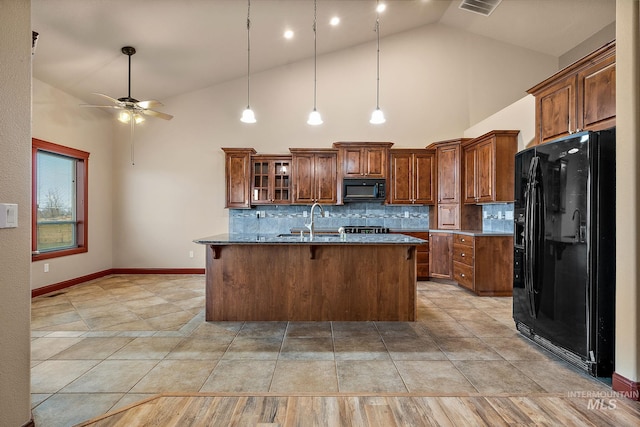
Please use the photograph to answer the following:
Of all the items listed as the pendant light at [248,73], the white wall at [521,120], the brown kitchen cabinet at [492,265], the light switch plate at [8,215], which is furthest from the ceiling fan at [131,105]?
the white wall at [521,120]

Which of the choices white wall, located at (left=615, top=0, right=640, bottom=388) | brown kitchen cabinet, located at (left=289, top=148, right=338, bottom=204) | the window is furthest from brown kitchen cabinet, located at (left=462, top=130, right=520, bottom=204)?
the window

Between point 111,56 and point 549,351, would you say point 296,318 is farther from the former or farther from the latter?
point 111,56

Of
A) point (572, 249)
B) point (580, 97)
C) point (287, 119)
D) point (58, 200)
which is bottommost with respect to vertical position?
point (572, 249)

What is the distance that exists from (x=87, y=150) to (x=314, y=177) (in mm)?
3884

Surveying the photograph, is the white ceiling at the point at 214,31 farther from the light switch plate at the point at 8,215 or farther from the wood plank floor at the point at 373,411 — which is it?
the wood plank floor at the point at 373,411

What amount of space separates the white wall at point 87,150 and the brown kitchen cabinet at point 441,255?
19.3ft

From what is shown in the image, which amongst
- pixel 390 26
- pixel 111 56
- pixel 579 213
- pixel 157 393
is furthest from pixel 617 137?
pixel 111 56

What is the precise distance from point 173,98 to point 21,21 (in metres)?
4.81

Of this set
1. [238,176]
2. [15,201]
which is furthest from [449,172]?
[15,201]

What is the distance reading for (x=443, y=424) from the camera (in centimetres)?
178

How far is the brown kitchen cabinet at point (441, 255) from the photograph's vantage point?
17.7ft

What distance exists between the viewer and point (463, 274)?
197 inches

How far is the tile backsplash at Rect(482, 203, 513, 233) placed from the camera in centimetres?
494

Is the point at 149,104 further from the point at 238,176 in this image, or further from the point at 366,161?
the point at 366,161
